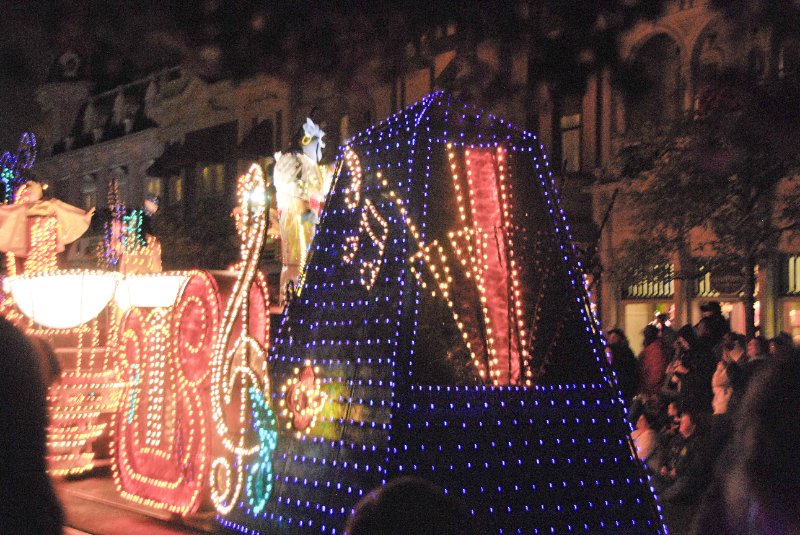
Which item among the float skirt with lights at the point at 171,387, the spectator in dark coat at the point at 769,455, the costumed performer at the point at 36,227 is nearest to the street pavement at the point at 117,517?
the float skirt with lights at the point at 171,387

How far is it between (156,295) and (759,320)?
13.5 meters

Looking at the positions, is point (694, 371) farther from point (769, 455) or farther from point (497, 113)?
point (769, 455)

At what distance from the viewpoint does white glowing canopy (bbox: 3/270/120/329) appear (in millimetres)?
10102

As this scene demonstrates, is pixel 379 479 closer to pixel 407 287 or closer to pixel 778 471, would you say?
pixel 407 287

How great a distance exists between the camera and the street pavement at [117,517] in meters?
7.86

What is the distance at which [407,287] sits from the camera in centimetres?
649

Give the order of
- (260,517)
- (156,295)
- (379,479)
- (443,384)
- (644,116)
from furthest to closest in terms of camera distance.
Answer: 1. (644,116)
2. (156,295)
3. (260,517)
4. (443,384)
5. (379,479)

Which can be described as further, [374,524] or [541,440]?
[541,440]

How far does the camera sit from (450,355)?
6547 mm

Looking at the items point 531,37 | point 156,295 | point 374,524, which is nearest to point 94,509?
point 156,295

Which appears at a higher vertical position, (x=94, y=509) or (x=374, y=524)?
(x=374, y=524)

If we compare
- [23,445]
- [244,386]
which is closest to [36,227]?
[244,386]

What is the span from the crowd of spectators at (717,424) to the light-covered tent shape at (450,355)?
68cm

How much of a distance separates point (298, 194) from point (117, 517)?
3.54m
